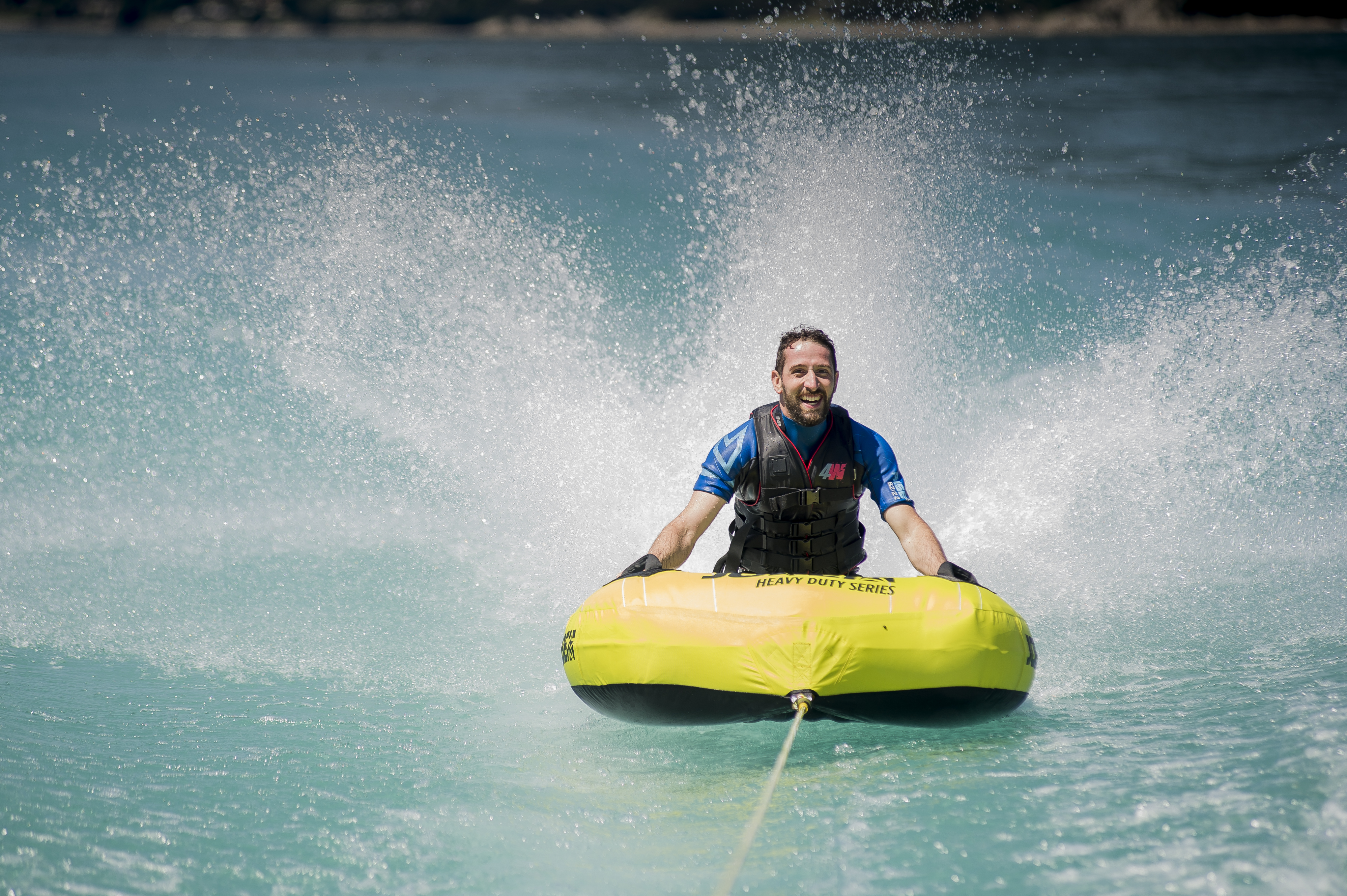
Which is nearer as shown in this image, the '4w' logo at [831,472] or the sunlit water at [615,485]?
the sunlit water at [615,485]

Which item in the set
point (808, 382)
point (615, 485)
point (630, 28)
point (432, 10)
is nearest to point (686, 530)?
point (808, 382)

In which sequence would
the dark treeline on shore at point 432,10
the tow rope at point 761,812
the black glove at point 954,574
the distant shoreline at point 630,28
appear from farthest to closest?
the dark treeline on shore at point 432,10
the distant shoreline at point 630,28
the black glove at point 954,574
the tow rope at point 761,812

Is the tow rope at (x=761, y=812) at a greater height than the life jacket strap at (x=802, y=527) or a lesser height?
lesser

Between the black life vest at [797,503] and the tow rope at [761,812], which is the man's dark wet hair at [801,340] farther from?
the tow rope at [761,812]

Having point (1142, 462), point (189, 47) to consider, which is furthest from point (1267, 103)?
point (189, 47)

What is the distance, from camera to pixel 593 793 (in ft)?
10.2

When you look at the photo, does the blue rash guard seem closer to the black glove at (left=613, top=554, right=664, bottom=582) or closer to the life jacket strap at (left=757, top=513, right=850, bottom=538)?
the life jacket strap at (left=757, top=513, right=850, bottom=538)

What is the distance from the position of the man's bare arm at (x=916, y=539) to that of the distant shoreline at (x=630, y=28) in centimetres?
2760

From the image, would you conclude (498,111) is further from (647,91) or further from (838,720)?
(838,720)

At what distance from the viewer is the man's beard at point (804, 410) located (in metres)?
3.72

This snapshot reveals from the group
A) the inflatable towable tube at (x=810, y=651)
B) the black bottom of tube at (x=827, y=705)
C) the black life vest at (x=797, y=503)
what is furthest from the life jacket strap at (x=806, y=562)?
the black bottom of tube at (x=827, y=705)

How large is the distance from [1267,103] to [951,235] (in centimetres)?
1250

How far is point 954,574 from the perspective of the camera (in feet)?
11.1

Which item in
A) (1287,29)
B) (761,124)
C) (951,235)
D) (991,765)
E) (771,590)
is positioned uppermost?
(1287,29)
